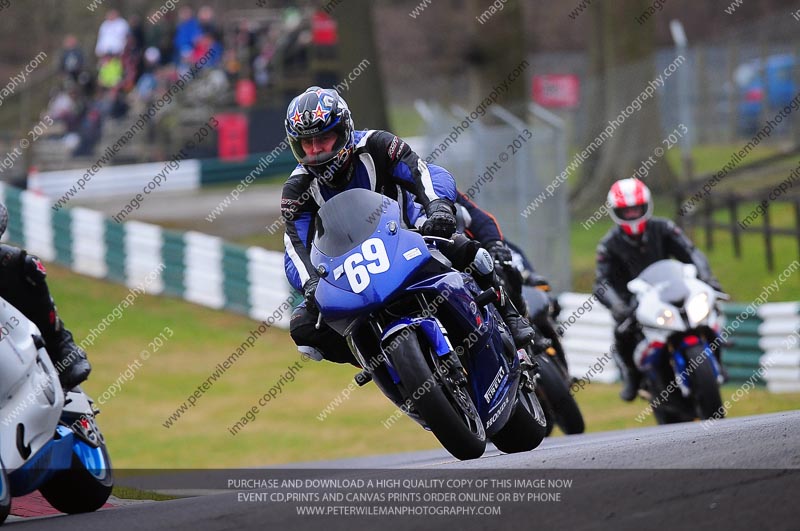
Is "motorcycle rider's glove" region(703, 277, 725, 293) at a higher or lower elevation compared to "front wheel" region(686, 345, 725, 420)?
higher

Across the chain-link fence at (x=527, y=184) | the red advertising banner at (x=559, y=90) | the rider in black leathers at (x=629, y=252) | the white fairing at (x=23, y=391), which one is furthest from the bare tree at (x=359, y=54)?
the white fairing at (x=23, y=391)

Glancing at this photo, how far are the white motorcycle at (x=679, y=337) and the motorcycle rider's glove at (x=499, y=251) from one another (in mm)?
1792

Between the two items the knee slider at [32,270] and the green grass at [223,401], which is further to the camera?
the green grass at [223,401]

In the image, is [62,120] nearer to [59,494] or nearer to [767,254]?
[767,254]

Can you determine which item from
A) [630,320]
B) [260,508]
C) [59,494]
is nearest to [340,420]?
[630,320]

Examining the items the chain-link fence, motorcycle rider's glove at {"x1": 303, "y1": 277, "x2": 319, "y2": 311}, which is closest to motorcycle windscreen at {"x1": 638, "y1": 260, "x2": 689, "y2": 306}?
motorcycle rider's glove at {"x1": 303, "y1": 277, "x2": 319, "y2": 311}

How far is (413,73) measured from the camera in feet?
159

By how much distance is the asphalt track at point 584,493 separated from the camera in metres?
5.12

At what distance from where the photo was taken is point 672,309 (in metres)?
10.6

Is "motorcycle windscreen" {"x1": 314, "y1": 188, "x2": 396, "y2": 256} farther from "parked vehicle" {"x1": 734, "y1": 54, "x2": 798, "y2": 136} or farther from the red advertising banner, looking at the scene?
the red advertising banner

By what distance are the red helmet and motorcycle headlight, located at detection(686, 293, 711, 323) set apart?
36.8 inches

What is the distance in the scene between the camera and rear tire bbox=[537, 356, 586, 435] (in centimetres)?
1009

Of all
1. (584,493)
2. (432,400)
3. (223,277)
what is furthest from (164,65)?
(584,493)

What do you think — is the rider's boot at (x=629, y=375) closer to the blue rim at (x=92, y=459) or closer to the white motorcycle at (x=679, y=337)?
the white motorcycle at (x=679, y=337)
